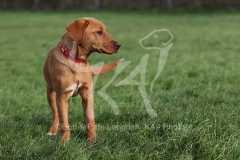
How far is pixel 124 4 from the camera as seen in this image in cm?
2941

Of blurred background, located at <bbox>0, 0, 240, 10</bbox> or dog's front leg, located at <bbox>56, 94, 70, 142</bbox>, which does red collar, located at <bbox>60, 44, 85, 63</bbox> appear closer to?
dog's front leg, located at <bbox>56, 94, 70, 142</bbox>

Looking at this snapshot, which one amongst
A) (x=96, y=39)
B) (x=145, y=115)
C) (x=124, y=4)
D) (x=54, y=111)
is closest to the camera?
(x=96, y=39)

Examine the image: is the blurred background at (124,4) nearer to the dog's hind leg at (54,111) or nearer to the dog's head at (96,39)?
the dog's hind leg at (54,111)

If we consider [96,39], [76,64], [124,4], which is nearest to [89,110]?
[76,64]

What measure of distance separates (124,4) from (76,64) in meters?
26.0

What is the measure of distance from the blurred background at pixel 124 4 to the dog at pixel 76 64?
23.9 m

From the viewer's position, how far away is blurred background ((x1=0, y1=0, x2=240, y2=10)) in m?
27.0

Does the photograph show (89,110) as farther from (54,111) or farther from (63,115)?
(54,111)

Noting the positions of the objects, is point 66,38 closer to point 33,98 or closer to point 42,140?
point 42,140

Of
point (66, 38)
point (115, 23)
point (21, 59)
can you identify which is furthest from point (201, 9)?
point (66, 38)

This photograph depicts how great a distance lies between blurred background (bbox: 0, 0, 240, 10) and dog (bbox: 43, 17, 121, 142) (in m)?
23.9

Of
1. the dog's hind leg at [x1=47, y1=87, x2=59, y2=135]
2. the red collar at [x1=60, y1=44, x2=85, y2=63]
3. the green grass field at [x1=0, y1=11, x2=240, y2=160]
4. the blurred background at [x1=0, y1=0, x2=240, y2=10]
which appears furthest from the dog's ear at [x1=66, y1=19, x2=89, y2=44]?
the blurred background at [x1=0, y1=0, x2=240, y2=10]

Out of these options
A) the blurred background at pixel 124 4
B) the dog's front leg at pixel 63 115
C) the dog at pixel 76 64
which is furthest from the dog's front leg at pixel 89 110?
the blurred background at pixel 124 4

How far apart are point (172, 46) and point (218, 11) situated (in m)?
14.9
